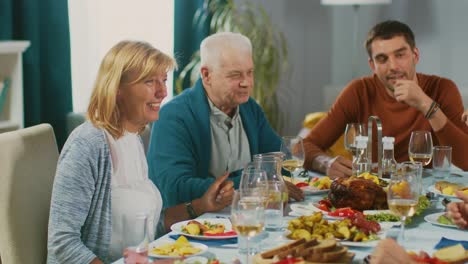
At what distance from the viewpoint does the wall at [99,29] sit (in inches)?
188

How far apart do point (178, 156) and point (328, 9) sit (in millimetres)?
3612

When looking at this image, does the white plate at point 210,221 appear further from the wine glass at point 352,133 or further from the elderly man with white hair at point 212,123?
the wine glass at point 352,133

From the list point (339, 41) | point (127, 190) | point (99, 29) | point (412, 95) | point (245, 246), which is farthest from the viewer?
point (339, 41)

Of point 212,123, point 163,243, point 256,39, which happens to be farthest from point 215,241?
point 256,39

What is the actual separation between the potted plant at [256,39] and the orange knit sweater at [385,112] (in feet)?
6.38

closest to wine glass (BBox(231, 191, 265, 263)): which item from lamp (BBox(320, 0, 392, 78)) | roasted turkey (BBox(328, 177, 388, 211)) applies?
roasted turkey (BBox(328, 177, 388, 211))

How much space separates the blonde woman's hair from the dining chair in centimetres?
23

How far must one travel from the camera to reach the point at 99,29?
493cm

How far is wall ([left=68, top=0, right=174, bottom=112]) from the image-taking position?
188 inches

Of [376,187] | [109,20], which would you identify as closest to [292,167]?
[376,187]

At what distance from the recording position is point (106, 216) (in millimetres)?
2217

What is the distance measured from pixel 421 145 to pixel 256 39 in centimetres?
312

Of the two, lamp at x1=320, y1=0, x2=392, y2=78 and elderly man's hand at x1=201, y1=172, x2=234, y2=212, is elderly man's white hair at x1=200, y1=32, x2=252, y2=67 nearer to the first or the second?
elderly man's hand at x1=201, y1=172, x2=234, y2=212

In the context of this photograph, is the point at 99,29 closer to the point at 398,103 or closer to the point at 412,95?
the point at 398,103
